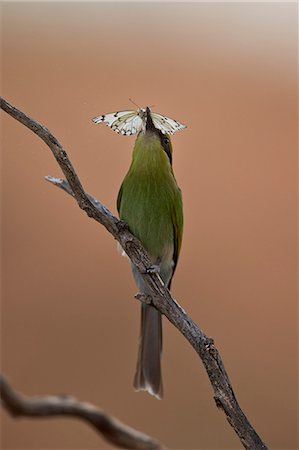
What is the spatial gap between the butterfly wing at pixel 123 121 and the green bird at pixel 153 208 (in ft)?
0.13

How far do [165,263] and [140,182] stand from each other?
Result: 0.25m

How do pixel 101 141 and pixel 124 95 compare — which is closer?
pixel 101 141

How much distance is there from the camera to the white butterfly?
141cm

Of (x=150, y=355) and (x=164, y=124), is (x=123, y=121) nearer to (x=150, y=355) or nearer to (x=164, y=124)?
(x=164, y=124)

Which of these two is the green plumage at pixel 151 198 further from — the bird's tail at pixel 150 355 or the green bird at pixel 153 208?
the bird's tail at pixel 150 355

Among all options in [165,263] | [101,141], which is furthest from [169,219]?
[101,141]

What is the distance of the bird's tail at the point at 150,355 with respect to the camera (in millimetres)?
1769

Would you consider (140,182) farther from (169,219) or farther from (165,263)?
(165,263)

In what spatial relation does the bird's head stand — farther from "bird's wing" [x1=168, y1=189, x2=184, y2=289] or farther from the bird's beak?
"bird's wing" [x1=168, y1=189, x2=184, y2=289]

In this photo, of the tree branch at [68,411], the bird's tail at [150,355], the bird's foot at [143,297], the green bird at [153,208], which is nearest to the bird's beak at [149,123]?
the green bird at [153,208]

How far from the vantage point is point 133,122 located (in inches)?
Answer: 59.4

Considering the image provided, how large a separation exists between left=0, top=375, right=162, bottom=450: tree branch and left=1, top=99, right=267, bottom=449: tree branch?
60 cm

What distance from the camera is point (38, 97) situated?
3410 mm

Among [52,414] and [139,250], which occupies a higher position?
[139,250]
